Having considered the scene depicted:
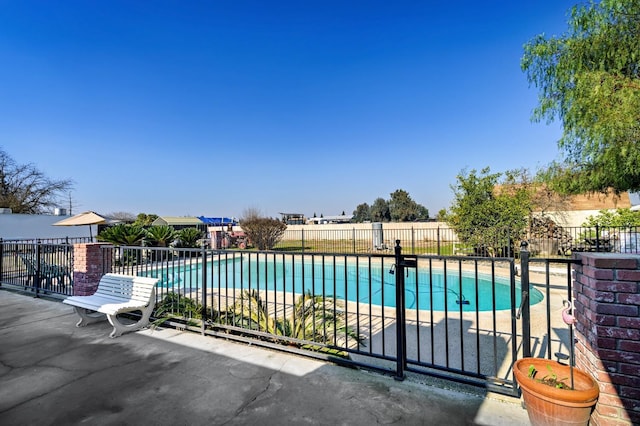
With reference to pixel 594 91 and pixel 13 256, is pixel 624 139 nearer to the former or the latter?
pixel 594 91

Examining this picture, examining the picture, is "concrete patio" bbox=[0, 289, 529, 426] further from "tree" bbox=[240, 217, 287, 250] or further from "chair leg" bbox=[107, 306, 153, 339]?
"tree" bbox=[240, 217, 287, 250]

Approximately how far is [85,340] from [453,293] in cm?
851

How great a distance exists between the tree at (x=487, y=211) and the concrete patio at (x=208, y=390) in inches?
425

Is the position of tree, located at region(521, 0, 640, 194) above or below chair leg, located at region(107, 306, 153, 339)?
above

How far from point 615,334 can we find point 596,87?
27.3 ft

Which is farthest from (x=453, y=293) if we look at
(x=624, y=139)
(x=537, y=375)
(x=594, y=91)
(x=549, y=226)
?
(x=549, y=226)

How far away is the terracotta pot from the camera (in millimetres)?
1468

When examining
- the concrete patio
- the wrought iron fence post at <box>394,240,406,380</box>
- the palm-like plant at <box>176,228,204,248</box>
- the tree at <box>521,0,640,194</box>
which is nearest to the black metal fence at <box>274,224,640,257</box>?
the tree at <box>521,0,640,194</box>

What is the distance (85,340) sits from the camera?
3504 millimetres

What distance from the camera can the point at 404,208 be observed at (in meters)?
46.2

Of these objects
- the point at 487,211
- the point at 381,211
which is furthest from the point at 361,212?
the point at 487,211

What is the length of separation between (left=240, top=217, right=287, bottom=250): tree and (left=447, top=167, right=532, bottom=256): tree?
992 centimetres

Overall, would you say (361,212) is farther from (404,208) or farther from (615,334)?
(615,334)

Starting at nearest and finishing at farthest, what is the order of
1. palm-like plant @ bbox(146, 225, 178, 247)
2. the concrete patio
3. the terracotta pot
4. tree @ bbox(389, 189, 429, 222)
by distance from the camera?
1. the terracotta pot
2. the concrete patio
3. palm-like plant @ bbox(146, 225, 178, 247)
4. tree @ bbox(389, 189, 429, 222)
